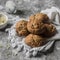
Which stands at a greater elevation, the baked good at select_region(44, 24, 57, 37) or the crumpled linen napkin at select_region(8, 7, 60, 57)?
the baked good at select_region(44, 24, 57, 37)

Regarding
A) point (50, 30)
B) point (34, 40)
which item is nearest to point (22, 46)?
point (34, 40)

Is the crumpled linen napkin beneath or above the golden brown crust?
beneath

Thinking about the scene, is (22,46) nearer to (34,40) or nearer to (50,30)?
(34,40)

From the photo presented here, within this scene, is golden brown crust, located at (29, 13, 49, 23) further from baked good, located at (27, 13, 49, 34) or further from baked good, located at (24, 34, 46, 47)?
baked good, located at (24, 34, 46, 47)

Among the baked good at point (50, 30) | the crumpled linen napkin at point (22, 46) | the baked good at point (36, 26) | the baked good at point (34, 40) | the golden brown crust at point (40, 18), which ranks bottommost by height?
the crumpled linen napkin at point (22, 46)

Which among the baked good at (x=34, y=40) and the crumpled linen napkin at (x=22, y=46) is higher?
the baked good at (x=34, y=40)

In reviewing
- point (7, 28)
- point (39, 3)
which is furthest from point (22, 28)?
point (39, 3)

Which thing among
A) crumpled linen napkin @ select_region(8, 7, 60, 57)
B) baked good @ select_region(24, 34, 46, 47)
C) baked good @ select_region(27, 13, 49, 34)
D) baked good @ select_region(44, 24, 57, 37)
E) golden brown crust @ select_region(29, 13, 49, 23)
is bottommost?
crumpled linen napkin @ select_region(8, 7, 60, 57)

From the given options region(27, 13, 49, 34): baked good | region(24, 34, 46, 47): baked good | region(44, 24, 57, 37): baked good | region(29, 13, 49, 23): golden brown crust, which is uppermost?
region(29, 13, 49, 23): golden brown crust

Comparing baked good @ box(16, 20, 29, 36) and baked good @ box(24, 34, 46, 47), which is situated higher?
baked good @ box(16, 20, 29, 36)

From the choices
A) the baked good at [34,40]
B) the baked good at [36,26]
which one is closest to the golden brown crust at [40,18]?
the baked good at [36,26]

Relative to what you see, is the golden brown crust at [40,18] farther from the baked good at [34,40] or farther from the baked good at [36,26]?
the baked good at [34,40]

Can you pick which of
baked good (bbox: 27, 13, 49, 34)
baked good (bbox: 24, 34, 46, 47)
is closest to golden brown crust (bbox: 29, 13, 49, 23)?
baked good (bbox: 27, 13, 49, 34)
